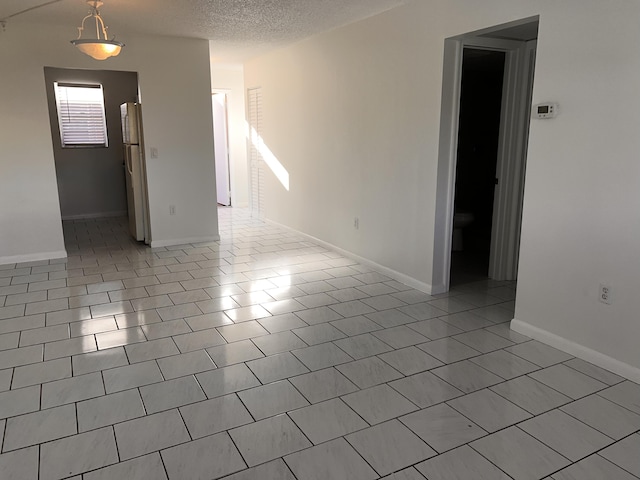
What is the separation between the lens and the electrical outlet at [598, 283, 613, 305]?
269 centimetres

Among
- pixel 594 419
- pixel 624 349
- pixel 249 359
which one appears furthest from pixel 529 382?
pixel 249 359

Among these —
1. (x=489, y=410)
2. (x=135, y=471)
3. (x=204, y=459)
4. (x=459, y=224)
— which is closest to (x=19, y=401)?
(x=135, y=471)

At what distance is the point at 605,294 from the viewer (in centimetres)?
271

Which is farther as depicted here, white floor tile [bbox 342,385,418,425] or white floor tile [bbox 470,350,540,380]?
white floor tile [bbox 470,350,540,380]

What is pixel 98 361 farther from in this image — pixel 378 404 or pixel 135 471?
pixel 378 404

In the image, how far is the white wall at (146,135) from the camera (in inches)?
187

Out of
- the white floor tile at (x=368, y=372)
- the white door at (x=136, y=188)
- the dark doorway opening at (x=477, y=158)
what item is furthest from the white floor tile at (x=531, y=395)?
the white door at (x=136, y=188)

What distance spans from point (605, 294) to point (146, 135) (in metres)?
4.70

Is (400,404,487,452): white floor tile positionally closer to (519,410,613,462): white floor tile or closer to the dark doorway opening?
(519,410,613,462): white floor tile

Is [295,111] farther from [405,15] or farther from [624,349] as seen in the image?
[624,349]

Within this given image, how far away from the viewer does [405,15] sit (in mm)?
3969

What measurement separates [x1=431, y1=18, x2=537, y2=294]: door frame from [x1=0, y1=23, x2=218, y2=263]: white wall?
9.97ft

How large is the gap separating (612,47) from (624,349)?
162 centimetres

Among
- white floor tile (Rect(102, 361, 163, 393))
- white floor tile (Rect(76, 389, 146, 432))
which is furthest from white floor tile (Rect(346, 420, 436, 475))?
white floor tile (Rect(102, 361, 163, 393))
